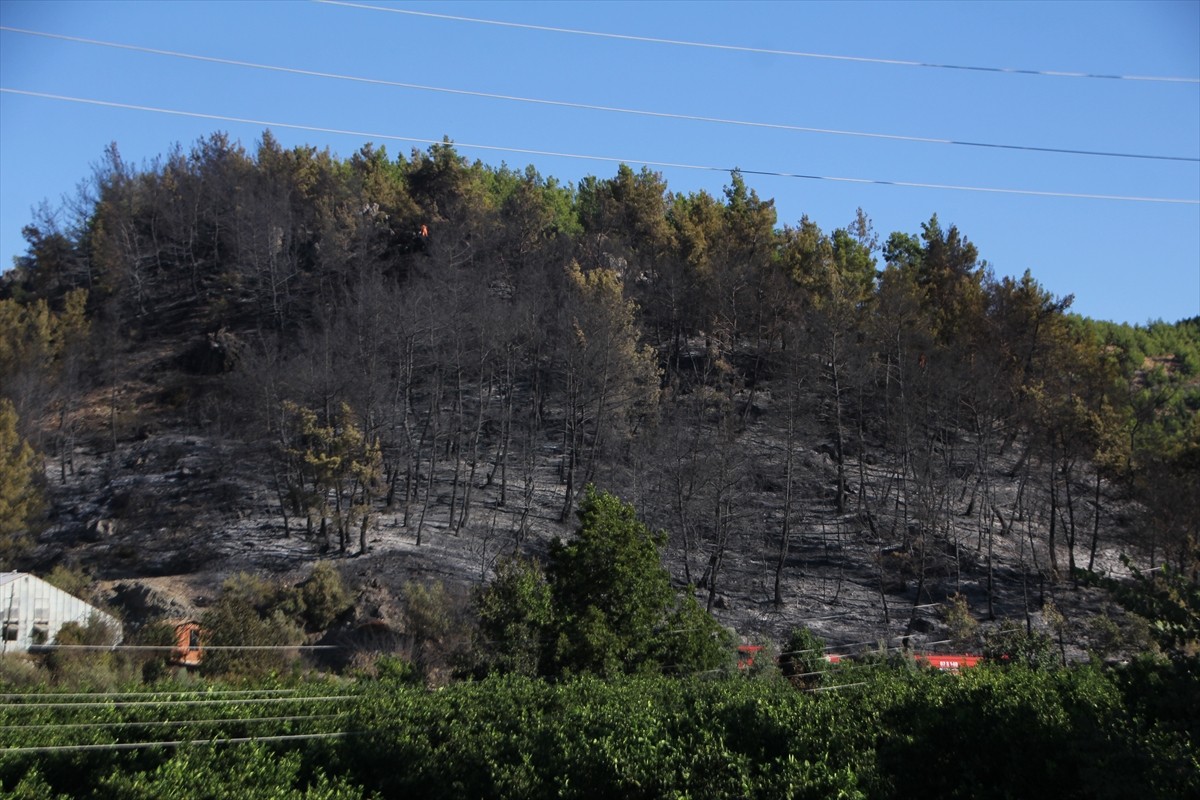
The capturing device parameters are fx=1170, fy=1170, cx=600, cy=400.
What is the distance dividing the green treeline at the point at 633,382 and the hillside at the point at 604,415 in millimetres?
250

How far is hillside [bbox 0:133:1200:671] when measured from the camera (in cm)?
4831

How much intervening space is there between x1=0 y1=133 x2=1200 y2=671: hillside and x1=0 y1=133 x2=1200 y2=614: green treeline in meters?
0.25

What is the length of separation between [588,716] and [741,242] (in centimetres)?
5711

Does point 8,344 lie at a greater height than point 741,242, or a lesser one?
lesser

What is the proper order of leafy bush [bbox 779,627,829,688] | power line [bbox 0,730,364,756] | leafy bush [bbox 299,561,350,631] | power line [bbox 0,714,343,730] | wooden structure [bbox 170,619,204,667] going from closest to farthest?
power line [bbox 0,730,364,756]
power line [bbox 0,714,343,730]
leafy bush [bbox 779,627,829,688]
wooden structure [bbox 170,619,204,667]
leafy bush [bbox 299,561,350,631]

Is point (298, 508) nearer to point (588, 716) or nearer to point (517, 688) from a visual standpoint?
point (517, 688)

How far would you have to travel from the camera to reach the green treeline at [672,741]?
11586mm

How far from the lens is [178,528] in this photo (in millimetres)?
52500

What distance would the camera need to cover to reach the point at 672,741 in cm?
1502

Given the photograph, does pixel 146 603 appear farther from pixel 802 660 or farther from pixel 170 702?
pixel 170 702

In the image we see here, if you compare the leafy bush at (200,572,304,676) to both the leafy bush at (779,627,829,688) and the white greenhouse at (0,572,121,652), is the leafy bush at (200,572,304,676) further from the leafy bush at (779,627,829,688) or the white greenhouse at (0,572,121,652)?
the leafy bush at (779,627,829,688)

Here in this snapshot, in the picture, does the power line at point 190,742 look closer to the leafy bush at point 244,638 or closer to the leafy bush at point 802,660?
the leafy bush at point 244,638

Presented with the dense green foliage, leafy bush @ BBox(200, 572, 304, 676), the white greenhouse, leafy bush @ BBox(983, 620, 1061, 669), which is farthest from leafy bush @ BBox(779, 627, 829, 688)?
the white greenhouse

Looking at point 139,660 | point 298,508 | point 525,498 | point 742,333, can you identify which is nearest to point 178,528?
point 298,508
